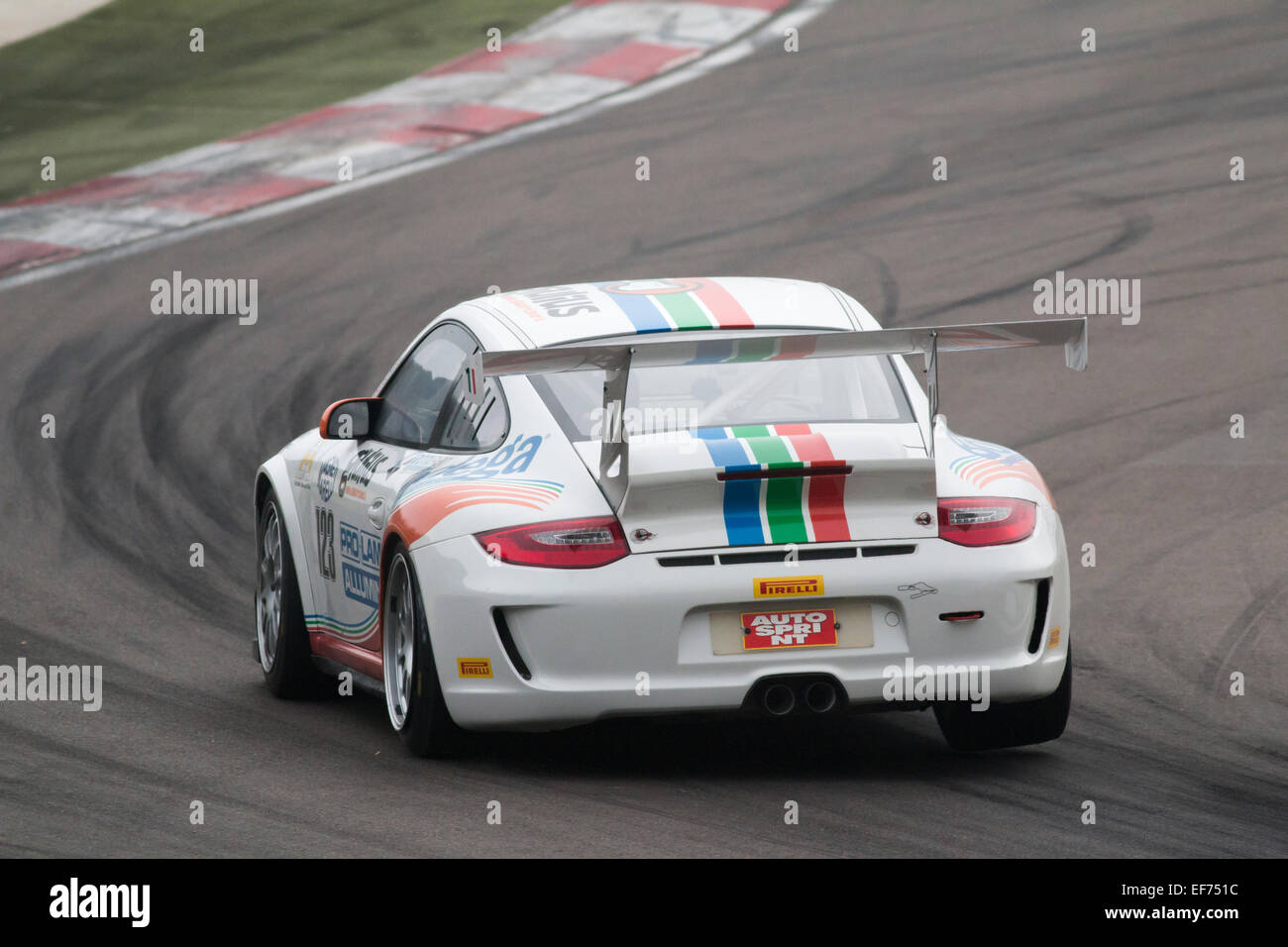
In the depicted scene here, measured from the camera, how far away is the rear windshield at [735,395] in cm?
662

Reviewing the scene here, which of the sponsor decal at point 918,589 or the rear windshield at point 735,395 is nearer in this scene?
the sponsor decal at point 918,589

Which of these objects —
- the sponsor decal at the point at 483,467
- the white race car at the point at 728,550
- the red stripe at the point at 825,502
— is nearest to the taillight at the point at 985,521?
the white race car at the point at 728,550

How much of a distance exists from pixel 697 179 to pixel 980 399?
6.26 m

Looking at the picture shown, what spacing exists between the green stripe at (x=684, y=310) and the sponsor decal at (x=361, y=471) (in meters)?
1.11

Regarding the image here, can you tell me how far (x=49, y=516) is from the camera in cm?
1138

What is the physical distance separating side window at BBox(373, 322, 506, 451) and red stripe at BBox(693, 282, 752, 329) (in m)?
0.79

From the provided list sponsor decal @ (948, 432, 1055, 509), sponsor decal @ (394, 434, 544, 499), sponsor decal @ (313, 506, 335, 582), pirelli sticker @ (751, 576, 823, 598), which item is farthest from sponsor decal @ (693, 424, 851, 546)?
sponsor decal @ (313, 506, 335, 582)

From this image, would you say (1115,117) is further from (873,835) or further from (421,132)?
(873,835)

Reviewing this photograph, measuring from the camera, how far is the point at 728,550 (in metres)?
6.20

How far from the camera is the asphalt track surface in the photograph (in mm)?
6082

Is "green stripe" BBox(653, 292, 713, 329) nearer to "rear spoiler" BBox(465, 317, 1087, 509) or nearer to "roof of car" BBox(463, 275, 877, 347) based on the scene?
"roof of car" BBox(463, 275, 877, 347)

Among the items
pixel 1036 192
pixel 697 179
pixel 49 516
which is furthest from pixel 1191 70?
pixel 49 516

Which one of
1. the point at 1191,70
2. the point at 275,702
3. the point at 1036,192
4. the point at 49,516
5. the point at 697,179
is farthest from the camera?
the point at 1191,70

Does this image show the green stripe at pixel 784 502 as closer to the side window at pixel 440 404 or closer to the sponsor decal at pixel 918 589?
the sponsor decal at pixel 918 589
